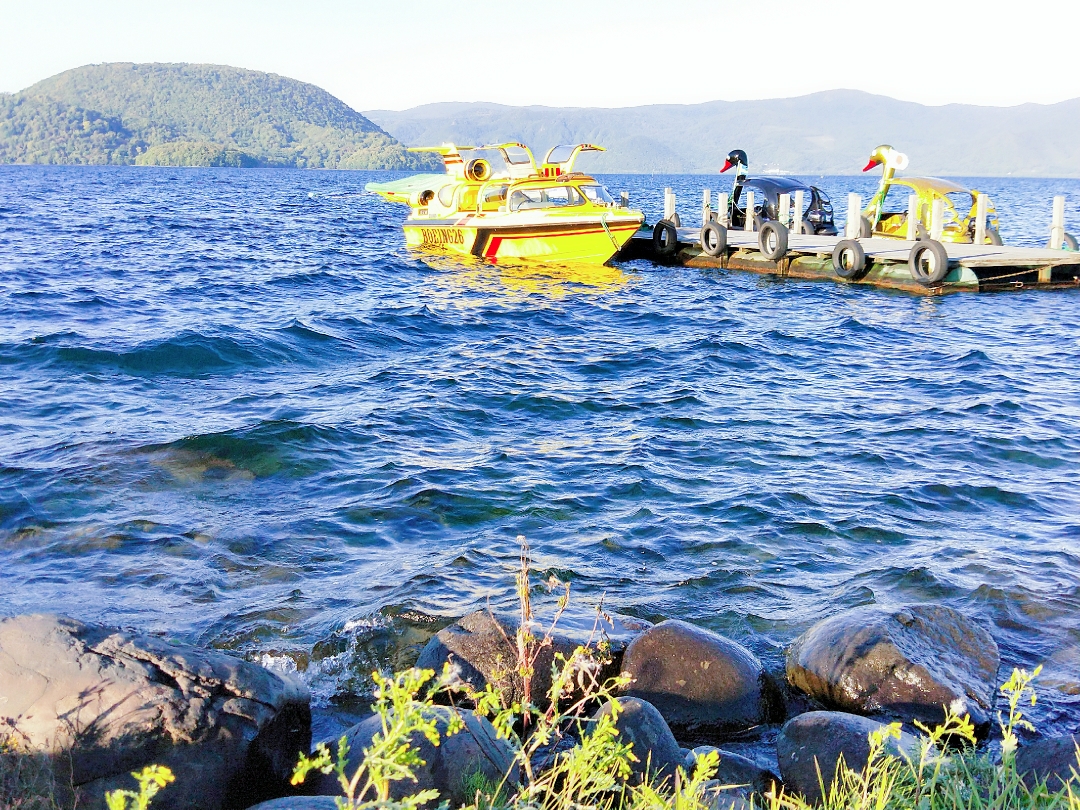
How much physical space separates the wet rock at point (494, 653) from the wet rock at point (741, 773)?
0.95 metres

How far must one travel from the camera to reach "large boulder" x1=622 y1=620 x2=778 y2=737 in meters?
4.78

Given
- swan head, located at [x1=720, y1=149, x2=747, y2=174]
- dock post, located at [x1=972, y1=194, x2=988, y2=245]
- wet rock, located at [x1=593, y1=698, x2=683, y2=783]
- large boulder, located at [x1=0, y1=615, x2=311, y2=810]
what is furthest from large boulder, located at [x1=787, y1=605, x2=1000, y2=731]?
swan head, located at [x1=720, y1=149, x2=747, y2=174]

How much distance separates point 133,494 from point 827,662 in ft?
19.5

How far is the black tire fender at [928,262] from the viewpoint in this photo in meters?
18.5

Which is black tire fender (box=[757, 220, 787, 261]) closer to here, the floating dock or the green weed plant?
the floating dock

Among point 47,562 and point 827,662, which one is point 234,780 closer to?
point 827,662

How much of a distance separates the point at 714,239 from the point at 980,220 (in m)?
6.32

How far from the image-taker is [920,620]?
5.25 metres

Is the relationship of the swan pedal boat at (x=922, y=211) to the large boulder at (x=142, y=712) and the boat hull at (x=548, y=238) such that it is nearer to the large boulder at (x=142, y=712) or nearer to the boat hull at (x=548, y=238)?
the boat hull at (x=548, y=238)

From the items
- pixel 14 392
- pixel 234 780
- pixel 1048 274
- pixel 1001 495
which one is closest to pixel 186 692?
pixel 234 780

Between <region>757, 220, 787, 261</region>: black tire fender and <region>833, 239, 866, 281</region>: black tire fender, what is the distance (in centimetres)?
160

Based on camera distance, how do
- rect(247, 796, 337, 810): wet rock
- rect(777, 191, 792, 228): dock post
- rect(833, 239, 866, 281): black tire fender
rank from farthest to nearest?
rect(777, 191, 792, 228): dock post
rect(833, 239, 866, 281): black tire fender
rect(247, 796, 337, 810): wet rock

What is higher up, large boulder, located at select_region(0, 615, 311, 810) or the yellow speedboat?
the yellow speedboat

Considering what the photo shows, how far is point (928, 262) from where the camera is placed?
1875 cm
